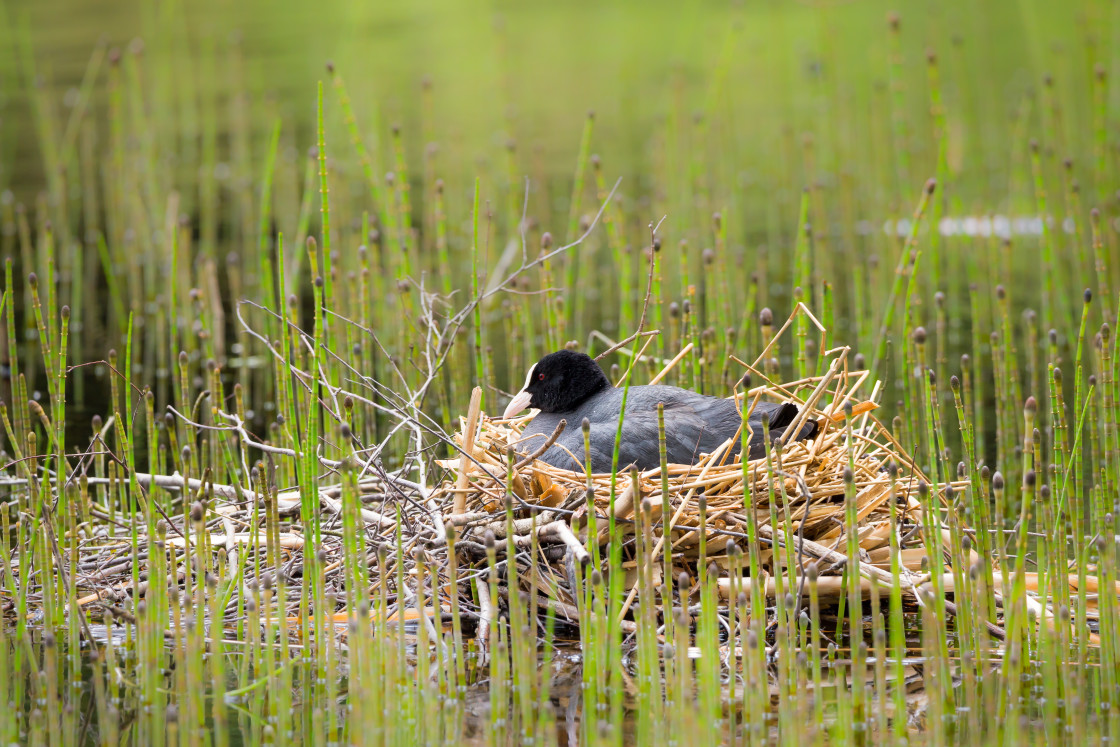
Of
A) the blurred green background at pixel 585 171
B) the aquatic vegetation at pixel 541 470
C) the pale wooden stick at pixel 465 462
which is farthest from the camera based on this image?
the blurred green background at pixel 585 171

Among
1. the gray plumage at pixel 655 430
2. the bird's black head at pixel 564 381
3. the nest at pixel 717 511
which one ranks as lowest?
the nest at pixel 717 511

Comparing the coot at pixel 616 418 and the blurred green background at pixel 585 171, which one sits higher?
the blurred green background at pixel 585 171

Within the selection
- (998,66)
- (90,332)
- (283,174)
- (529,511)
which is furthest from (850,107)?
(529,511)

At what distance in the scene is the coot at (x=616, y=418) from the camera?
15.3ft

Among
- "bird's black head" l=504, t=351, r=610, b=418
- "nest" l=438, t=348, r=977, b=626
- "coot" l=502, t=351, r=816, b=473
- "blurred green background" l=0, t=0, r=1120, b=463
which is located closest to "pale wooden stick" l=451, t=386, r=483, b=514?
"nest" l=438, t=348, r=977, b=626

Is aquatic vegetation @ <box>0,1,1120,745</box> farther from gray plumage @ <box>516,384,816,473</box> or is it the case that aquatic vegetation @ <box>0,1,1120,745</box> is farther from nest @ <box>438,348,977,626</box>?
gray plumage @ <box>516,384,816,473</box>

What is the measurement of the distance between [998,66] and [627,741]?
15865mm

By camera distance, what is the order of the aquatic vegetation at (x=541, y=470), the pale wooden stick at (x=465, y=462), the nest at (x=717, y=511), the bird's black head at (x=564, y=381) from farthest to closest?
the bird's black head at (x=564, y=381)
the pale wooden stick at (x=465, y=462)
the nest at (x=717, y=511)
the aquatic vegetation at (x=541, y=470)

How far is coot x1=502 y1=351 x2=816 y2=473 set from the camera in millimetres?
4668

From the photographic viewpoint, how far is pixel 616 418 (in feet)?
15.7

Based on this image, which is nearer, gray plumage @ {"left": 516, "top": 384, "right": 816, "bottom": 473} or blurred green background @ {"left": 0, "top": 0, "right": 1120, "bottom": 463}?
gray plumage @ {"left": 516, "top": 384, "right": 816, "bottom": 473}

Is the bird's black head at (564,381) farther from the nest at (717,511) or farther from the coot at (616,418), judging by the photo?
the nest at (717,511)

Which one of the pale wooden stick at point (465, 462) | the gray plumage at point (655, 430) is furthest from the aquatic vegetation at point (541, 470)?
the gray plumage at point (655, 430)

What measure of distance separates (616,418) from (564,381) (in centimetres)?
45
